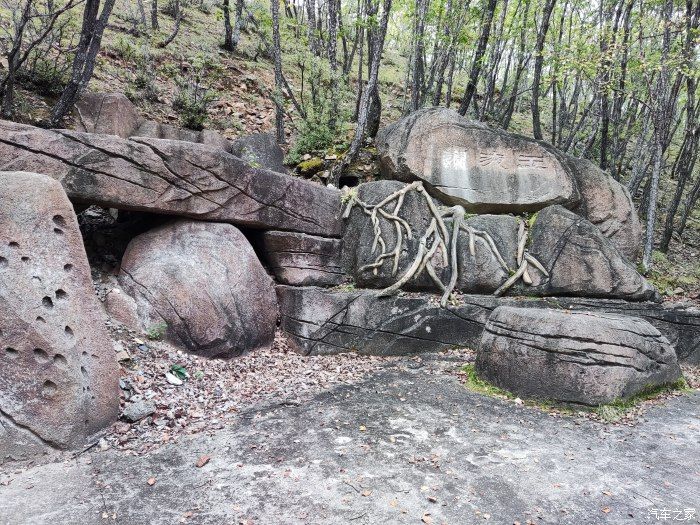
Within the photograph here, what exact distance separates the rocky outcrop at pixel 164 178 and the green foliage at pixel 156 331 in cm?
158

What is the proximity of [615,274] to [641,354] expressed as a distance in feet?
8.43

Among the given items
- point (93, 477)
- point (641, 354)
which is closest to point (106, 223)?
point (93, 477)

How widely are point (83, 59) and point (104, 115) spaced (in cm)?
104

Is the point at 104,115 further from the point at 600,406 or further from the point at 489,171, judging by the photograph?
the point at 600,406

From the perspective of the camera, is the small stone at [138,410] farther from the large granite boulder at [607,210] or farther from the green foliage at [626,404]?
the large granite boulder at [607,210]

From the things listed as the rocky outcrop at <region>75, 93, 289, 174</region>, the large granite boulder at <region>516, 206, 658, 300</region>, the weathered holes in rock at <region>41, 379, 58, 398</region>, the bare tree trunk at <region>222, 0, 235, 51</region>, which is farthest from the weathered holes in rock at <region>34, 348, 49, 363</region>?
the bare tree trunk at <region>222, 0, 235, 51</region>

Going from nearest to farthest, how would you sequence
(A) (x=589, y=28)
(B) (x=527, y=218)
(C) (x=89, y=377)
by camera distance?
(C) (x=89, y=377) < (B) (x=527, y=218) < (A) (x=589, y=28)

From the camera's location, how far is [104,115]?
7688mm

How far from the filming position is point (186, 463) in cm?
368

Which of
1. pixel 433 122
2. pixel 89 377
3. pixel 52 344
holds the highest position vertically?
pixel 433 122

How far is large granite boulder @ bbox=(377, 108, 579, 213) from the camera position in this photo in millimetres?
8555

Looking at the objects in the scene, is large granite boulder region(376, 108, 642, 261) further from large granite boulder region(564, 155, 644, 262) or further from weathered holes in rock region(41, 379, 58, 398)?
weathered holes in rock region(41, 379, 58, 398)

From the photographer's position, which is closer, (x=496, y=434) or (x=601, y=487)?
(x=601, y=487)

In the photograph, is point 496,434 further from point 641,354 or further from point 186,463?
point 186,463
